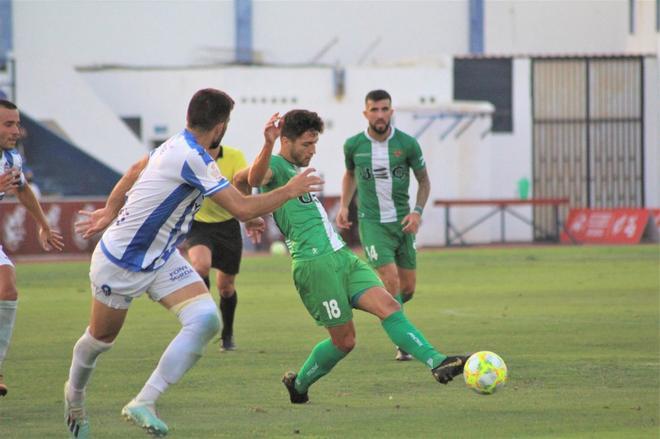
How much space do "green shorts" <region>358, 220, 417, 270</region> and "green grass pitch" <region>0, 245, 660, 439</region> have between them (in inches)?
34.5

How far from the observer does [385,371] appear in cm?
1211

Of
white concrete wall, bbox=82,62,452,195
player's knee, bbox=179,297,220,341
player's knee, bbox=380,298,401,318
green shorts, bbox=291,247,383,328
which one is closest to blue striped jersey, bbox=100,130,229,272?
player's knee, bbox=179,297,220,341

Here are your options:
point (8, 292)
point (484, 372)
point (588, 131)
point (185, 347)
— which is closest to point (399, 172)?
point (8, 292)

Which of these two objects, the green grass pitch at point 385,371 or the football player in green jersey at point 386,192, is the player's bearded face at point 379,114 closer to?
the football player in green jersey at point 386,192

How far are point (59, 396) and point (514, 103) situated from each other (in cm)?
3555

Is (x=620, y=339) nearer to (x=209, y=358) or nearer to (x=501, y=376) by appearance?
(x=209, y=358)

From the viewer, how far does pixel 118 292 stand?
8.74 m

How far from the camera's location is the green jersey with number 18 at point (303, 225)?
10227 millimetres

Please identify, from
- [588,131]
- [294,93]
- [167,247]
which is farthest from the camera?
[588,131]

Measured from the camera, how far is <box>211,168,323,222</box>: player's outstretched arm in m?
8.52

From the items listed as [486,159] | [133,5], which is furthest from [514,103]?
[133,5]

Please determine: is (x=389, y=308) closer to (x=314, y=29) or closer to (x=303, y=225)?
(x=303, y=225)

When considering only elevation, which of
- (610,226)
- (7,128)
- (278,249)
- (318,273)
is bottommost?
(278,249)

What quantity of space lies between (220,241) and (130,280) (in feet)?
18.5
